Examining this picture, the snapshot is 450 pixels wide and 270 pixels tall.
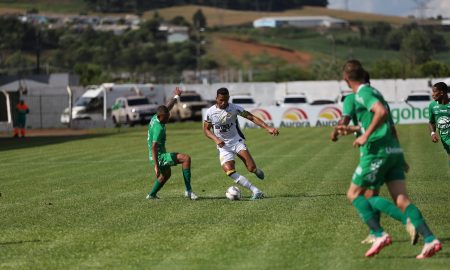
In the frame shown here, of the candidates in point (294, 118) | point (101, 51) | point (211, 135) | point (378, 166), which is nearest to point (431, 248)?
point (378, 166)

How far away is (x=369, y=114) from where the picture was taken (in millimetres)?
12945

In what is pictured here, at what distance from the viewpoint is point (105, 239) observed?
1493cm

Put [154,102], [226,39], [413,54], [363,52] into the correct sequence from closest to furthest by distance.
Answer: [154,102] → [413,54] → [363,52] → [226,39]

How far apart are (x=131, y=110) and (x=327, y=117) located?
550 inches

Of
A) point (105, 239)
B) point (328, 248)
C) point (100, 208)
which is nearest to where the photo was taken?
point (328, 248)

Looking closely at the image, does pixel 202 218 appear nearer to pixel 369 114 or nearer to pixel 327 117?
pixel 369 114

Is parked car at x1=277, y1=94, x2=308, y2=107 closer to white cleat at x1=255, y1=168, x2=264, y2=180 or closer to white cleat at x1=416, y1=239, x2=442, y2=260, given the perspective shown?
white cleat at x1=255, y1=168, x2=264, y2=180

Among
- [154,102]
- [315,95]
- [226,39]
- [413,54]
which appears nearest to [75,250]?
[154,102]

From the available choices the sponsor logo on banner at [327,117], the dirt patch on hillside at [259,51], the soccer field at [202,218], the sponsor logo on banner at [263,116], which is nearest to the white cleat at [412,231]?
the soccer field at [202,218]

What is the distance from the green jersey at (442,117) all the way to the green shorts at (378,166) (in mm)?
8539

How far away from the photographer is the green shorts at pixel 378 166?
1266 centimetres

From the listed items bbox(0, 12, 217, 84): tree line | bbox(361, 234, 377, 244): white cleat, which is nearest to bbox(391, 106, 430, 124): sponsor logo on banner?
bbox(361, 234, 377, 244): white cleat

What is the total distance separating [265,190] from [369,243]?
8536mm

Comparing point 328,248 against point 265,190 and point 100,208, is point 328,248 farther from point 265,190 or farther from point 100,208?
point 265,190
